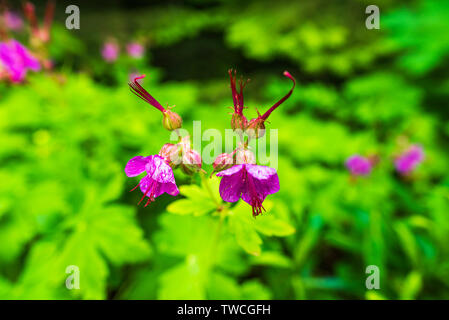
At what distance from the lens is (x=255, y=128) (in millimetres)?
720

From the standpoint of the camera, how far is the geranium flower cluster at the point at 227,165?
71 centimetres

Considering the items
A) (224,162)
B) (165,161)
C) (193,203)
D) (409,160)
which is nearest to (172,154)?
(165,161)

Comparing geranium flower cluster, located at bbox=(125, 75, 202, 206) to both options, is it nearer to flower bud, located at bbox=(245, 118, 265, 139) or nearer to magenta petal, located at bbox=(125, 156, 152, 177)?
magenta petal, located at bbox=(125, 156, 152, 177)

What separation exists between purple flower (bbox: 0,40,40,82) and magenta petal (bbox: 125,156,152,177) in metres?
1.63

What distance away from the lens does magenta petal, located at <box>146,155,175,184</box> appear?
707 mm

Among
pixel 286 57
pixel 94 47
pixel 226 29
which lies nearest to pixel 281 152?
pixel 286 57

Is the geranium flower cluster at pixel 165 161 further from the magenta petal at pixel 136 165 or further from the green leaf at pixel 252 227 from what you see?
the green leaf at pixel 252 227

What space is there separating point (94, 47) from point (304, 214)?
5.99m

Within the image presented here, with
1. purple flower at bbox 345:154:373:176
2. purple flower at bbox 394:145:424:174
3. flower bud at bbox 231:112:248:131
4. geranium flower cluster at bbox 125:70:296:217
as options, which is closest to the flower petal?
geranium flower cluster at bbox 125:70:296:217

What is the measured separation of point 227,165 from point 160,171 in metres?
0.18

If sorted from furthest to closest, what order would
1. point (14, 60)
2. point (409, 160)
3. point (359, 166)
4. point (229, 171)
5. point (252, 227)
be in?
point (409, 160)
point (359, 166)
point (14, 60)
point (252, 227)
point (229, 171)

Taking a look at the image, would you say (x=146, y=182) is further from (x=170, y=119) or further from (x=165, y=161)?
(x=170, y=119)
